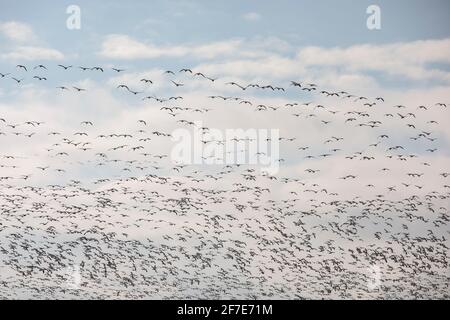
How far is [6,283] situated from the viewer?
232 ft

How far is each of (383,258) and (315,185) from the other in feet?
49.6
